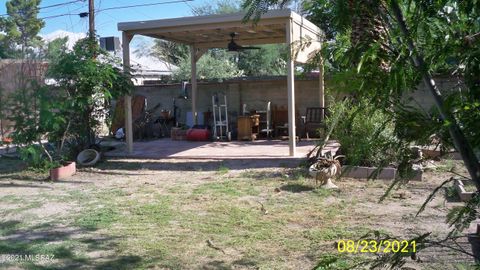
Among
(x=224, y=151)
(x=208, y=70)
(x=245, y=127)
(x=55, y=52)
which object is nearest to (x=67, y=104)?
(x=55, y=52)

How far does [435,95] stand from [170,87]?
52.1ft

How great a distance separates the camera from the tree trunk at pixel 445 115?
139 centimetres

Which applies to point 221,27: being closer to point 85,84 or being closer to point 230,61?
point 85,84

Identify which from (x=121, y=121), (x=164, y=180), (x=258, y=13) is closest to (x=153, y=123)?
(x=121, y=121)

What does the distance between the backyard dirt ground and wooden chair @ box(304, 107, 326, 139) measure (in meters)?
5.39

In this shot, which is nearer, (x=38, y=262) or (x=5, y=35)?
(x=38, y=262)

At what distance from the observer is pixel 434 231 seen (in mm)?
4891

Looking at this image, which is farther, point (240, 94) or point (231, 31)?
point (240, 94)

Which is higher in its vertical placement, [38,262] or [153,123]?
[153,123]

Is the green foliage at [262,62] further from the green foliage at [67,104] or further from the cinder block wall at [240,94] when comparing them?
the green foliage at [67,104]

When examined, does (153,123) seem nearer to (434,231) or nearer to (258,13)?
(434,231)

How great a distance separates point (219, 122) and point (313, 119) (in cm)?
275

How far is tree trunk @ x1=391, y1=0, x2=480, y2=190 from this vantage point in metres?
1.39

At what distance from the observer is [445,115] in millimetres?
1391
